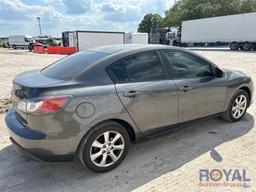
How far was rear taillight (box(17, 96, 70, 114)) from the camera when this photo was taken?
265 cm

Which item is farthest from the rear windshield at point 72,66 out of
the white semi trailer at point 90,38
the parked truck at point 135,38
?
the parked truck at point 135,38

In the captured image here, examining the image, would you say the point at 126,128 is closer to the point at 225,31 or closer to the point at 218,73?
the point at 218,73

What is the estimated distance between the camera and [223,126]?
448 cm

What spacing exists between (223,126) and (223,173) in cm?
154

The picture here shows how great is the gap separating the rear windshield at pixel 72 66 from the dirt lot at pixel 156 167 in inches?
49.1

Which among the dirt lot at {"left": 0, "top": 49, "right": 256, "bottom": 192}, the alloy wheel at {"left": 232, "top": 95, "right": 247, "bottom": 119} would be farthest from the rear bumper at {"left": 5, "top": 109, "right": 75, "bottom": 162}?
the alloy wheel at {"left": 232, "top": 95, "right": 247, "bottom": 119}

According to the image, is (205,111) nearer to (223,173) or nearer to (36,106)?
(223,173)

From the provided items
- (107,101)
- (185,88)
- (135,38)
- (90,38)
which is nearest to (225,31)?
(135,38)

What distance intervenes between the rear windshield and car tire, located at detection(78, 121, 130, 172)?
76cm

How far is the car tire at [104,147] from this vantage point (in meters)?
2.92

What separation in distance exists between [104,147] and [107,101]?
60 cm

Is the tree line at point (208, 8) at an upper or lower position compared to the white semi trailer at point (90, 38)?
upper

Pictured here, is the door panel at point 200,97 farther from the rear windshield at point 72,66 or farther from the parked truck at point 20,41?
the parked truck at point 20,41

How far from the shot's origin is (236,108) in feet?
15.0
